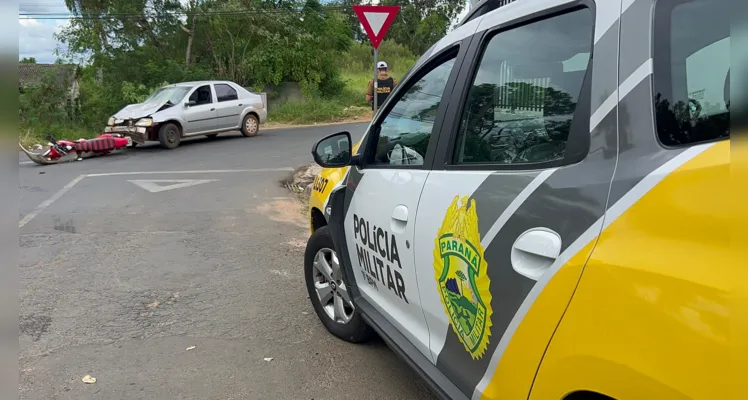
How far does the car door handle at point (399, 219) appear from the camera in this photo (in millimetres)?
2508

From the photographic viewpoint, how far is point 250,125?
54.6 feet

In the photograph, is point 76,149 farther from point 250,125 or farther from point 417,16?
point 417,16

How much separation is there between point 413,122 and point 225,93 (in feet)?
45.7

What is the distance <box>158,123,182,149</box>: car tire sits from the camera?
46.1 ft

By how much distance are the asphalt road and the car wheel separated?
25.7 ft

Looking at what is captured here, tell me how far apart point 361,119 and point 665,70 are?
73.4 ft

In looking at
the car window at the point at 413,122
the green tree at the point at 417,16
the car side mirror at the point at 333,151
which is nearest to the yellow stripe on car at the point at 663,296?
the car window at the point at 413,122

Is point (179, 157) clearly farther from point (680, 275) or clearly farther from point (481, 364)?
point (680, 275)

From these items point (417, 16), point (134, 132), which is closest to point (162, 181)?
point (134, 132)

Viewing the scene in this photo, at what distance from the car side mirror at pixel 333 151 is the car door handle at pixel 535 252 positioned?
5.45 feet

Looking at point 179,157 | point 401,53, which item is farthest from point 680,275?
point 401,53

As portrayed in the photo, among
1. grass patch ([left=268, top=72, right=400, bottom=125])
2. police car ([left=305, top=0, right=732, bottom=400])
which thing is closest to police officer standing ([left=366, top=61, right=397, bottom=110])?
police car ([left=305, top=0, right=732, bottom=400])

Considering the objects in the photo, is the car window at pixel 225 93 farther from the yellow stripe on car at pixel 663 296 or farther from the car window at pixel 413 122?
the yellow stripe on car at pixel 663 296

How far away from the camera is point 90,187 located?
30.0 feet
